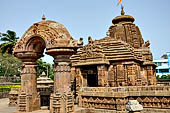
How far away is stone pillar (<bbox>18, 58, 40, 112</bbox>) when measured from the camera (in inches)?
368

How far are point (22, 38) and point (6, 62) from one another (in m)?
41.3

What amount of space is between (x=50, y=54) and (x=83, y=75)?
684 centimetres

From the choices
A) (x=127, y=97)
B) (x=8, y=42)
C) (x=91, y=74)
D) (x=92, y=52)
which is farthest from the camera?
(x=8, y=42)

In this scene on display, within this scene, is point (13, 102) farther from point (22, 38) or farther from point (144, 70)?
point (144, 70)

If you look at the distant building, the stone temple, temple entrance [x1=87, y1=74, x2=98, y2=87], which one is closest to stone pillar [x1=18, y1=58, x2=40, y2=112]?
Result: the stone temple

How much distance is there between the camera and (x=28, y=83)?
32.0 feet

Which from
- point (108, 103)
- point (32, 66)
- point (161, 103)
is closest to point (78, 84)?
point (108, 103)

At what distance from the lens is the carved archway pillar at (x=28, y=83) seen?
370 inches

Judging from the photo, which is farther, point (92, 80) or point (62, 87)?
point (92, 80)

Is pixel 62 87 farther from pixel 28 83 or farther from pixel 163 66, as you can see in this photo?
pixel 163 66

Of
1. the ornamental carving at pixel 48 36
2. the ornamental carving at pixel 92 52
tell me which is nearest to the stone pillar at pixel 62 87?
the ornamental carving at pixel 48 36

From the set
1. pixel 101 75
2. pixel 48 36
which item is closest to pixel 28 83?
pixel 48 36

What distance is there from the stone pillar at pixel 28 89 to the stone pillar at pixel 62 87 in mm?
1643

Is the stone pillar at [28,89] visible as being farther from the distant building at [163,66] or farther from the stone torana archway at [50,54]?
the distant building at [163,66]
